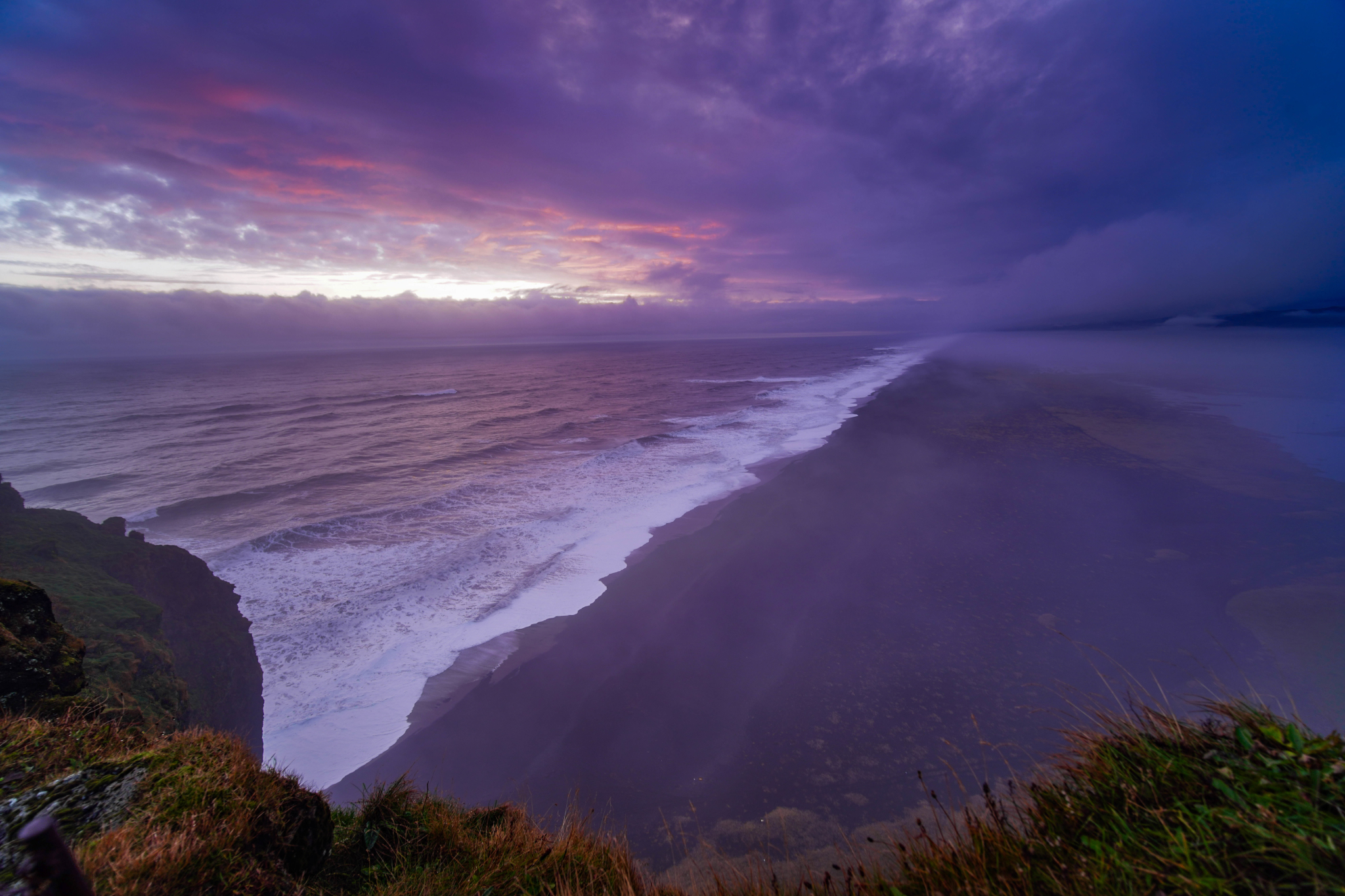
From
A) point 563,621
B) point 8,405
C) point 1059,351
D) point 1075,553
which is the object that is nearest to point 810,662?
point 563,621

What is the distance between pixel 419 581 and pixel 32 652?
6.86 meters

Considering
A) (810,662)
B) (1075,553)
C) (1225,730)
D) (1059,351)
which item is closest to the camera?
(1225,730)

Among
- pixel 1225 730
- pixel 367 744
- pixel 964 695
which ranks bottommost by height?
pixel 367 744

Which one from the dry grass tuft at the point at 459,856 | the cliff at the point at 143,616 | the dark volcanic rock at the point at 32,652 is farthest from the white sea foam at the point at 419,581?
the dry grass tuft at the point at 459,856

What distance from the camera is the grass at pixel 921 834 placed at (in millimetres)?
1837

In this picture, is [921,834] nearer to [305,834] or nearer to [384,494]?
[305,834]

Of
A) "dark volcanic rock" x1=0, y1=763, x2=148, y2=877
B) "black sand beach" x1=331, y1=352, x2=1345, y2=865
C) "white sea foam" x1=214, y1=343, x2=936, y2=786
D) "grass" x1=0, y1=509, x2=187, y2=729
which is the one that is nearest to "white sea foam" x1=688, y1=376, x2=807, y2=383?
"white sea foam" x1=214, y1=343, x2=936, y2=786

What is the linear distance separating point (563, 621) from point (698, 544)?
4.09 m

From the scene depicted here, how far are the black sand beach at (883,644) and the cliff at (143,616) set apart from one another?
92.5 inches

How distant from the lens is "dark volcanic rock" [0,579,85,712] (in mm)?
3338

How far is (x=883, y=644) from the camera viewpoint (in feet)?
25.6

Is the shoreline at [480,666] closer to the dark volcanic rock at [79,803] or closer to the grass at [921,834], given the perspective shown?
the grass at [921,834]

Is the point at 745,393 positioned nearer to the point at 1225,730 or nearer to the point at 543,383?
the point at 543,383

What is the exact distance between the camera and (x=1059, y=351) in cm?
6906
